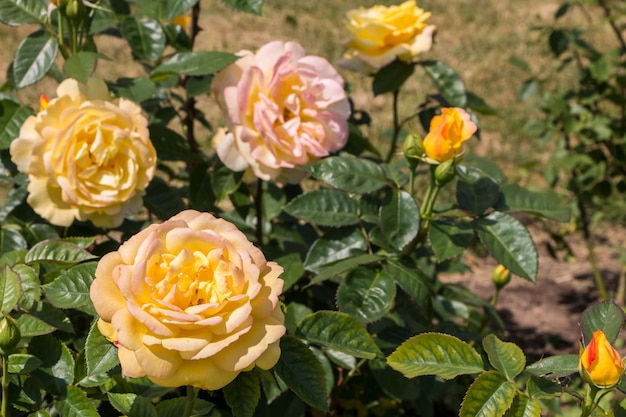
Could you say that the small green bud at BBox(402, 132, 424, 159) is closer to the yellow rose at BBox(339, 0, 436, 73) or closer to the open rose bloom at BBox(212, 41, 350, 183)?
the open rose bloom at BBox(212, 41, 350, 183)

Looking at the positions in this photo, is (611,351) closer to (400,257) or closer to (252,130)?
(400,257)

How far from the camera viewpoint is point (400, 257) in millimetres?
1199

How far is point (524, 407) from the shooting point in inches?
33.3

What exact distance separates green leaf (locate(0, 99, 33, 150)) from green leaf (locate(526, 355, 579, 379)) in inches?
33.7

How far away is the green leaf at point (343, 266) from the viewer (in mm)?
1088

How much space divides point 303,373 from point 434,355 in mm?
145

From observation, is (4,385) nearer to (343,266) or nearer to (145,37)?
(343,266)

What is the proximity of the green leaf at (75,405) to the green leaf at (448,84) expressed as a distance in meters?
0.88

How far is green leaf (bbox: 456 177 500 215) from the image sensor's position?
121 cm

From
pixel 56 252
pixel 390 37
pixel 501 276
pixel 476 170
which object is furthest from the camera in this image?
pixel 501 276

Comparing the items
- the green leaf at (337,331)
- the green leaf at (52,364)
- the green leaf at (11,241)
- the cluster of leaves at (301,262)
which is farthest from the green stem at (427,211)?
the green leaf at (11,241)

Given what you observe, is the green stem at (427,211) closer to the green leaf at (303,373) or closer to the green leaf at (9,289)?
the green leaf at (303,373)

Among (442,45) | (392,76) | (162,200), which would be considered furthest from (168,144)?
(442,45)

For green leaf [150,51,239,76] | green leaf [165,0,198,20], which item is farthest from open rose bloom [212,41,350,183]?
green leaf [165,0,198,20]
